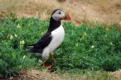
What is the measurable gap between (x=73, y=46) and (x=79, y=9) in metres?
3.25

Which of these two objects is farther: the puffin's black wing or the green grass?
the green grass

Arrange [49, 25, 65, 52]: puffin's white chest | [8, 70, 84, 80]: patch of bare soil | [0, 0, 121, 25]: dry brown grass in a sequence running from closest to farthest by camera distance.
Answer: [8, 70, 84, 80]: patch of bare soil
[49, 25, 65, 52]: puffin's white chest
[0, 0, 121, 25]: dry brown grass

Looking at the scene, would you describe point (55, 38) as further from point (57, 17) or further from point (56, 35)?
point (57, 17)

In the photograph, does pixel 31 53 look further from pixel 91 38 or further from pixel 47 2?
pixel 47 2

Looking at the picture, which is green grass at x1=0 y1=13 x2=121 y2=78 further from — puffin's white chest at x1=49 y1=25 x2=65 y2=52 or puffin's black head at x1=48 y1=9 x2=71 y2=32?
puffin's black head at x1=48 y1=9 x2=71 y2=32

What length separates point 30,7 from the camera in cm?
813

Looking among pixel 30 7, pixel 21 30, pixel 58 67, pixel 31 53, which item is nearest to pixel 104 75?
pixel 58 67

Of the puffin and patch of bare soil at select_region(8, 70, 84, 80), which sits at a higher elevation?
the puffin

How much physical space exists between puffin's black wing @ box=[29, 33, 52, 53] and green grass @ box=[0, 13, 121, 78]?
198mm

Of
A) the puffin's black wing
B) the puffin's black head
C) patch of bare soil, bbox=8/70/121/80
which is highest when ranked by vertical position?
the puffin's black head

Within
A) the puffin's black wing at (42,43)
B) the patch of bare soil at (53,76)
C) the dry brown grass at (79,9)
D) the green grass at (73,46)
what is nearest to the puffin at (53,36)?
the puffin's black wing at (42,43)

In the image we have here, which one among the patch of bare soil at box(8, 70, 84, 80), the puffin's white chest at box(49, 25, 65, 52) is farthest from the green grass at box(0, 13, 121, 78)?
the puffin's white chest at box(49, 25, 65, 52)

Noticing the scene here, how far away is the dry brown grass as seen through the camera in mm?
7969

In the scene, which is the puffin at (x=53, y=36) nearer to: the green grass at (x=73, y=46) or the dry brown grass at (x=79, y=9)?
the green grass at (x=73, y=46)
